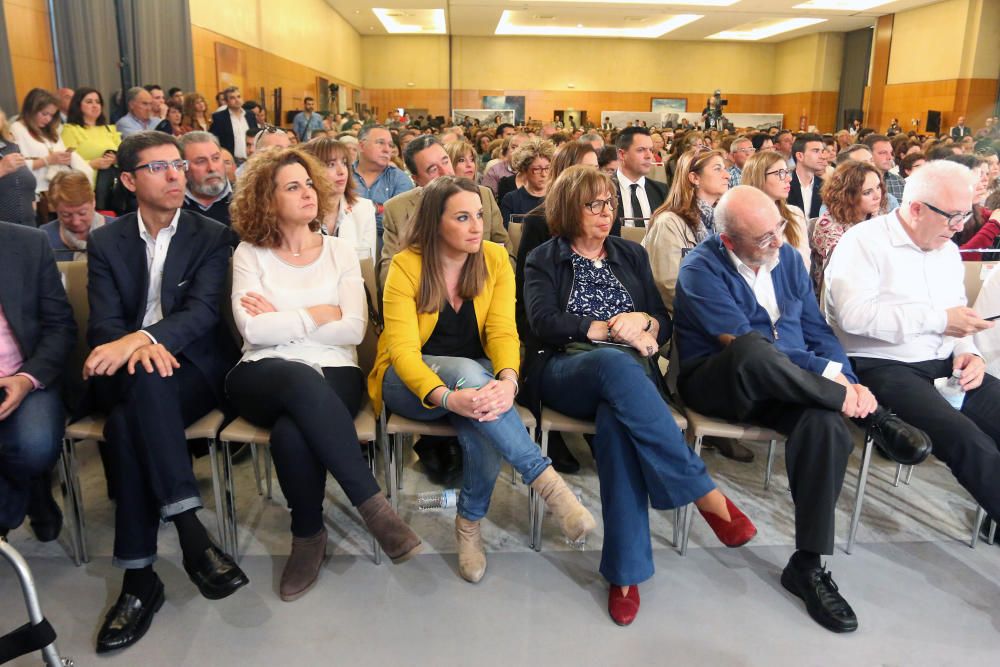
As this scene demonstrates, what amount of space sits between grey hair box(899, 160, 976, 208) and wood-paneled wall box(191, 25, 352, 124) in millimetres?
9148

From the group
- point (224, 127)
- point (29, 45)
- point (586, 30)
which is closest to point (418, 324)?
point (29, 45)

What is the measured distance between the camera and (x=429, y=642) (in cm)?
187

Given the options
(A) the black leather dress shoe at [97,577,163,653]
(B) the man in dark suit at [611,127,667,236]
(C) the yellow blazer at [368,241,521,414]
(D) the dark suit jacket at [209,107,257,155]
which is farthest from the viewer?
(D) the dark suit jacket at [209,107,257,155]

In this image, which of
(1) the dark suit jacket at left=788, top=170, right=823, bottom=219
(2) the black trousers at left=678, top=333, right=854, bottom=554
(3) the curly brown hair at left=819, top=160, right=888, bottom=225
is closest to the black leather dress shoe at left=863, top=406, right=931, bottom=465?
(2) the black trousers at left=678, top=333, right=854, bottom=554

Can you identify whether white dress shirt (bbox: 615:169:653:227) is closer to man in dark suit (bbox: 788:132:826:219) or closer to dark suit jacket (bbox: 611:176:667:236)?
dark suit jacket (bbox: 611:176:667:236)

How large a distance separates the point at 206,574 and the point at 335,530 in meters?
0.52

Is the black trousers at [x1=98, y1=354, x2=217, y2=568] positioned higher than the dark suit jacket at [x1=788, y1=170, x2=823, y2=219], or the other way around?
the dark suit jacket at [x1=788, y1=170, x2=823, y2=219]

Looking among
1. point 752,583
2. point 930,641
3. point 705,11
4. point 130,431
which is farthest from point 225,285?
point 705,11

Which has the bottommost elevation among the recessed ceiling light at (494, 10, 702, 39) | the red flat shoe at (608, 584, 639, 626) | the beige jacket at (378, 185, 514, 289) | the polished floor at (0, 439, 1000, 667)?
the polished floor at (0, 439, 1000, 667)

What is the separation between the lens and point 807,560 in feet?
6.73

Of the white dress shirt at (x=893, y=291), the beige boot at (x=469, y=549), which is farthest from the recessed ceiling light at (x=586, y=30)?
the beige boot at (x=469, y=549)

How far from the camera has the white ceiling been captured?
49.4 ft

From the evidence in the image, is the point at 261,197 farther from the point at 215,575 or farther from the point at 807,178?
the point at 807,178

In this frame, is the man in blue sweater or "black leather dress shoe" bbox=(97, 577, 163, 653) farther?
the man in blue sweater
